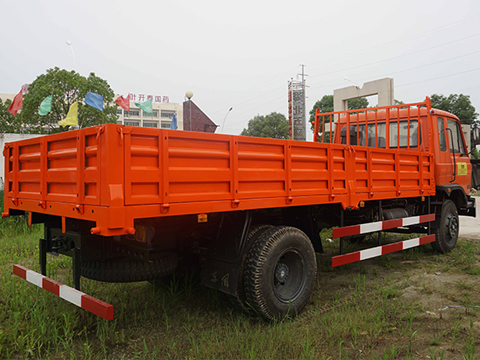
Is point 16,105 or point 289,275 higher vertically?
point 16,105

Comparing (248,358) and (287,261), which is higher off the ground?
(287,261)

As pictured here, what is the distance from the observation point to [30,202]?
3.63 m

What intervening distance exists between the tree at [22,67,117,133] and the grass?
25.1 m

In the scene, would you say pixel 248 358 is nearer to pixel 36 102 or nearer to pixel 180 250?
pixel 180 250

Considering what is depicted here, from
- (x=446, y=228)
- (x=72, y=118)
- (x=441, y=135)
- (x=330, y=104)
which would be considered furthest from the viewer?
(x=330, y=104)

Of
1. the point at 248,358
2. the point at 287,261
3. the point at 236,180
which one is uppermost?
the point at 236,180

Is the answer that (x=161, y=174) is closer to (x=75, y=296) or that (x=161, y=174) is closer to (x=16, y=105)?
(x=75, y=296)

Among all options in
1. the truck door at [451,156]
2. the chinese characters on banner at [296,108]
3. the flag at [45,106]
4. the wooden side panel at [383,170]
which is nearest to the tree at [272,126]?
the chinese characters on banner at [296,108]

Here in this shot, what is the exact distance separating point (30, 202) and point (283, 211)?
2.63m

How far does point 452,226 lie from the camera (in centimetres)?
688

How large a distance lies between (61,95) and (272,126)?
87.4 feet

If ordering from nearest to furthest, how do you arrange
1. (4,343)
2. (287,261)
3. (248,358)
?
(248,358) → (4,343) → (287,261)

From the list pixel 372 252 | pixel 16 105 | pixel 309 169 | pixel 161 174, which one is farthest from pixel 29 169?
pixel 16 105

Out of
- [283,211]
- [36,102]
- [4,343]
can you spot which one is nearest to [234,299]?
[283,211]
